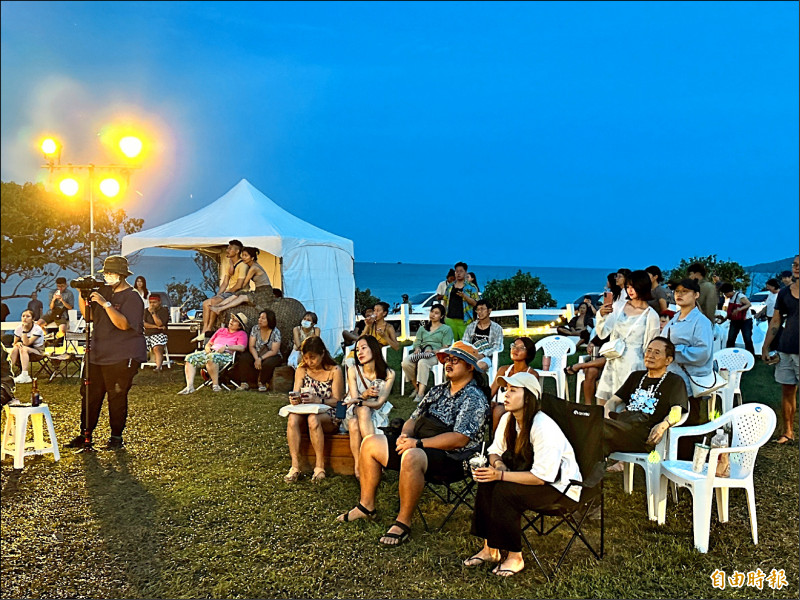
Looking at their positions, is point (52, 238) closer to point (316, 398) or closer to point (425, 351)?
point (425, 351)

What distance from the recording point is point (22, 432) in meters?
5.76

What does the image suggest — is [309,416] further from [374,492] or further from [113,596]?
[113,596]

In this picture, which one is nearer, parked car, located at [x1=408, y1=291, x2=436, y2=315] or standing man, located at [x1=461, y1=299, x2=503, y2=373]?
standing man, located at [x1=461, y1=299, x2=503, y2=373]

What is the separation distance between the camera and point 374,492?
457 centimetres

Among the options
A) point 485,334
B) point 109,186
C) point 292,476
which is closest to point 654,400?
point 292,476

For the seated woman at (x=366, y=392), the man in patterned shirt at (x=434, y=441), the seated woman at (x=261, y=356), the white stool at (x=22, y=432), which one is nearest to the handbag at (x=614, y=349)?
the man in patterned shirt at (x=434, y=441)

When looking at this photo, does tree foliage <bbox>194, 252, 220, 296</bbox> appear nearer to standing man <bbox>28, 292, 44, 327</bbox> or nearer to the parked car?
the parked car

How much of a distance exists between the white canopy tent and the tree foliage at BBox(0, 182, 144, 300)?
1.94m

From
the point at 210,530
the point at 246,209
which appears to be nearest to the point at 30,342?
the point at 246,209

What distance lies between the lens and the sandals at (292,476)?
545cm

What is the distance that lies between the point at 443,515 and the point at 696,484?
1502 millimetres

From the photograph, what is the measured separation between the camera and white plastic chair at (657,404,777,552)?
4059 mm

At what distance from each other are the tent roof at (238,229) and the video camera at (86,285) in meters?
6.09

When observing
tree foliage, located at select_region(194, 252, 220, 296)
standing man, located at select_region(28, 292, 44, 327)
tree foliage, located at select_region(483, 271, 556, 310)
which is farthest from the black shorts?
tree foliage, located at select_region(483, 271, 556, 310)
